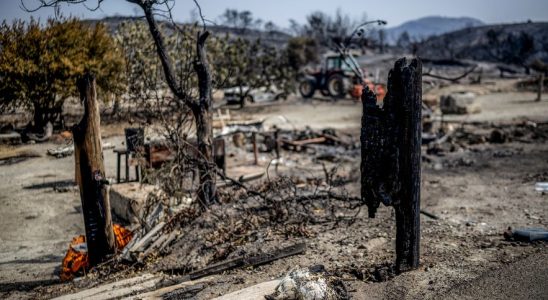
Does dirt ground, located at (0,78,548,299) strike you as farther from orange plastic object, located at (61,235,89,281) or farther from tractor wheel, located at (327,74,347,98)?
tractor wheel, located at (327,74,347,98)

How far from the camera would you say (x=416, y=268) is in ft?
13.3

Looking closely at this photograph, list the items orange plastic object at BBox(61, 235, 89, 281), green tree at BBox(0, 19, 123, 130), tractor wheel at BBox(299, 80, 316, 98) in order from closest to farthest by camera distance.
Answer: orange plastic object at BBox(61, 235, 89, 281) → green tree at BBox(0, 19, 123, 130) → tractor wheel at BBox(299, 80, 316, 98)

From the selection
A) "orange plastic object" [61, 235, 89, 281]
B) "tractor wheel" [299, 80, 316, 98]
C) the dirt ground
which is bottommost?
"orange plastic object" [61, 235, 89, 281]

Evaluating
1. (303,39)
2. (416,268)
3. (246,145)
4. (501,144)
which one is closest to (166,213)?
(416,268)

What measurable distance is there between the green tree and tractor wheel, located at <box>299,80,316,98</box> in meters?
10.2

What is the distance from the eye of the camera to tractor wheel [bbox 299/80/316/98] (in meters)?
22.6

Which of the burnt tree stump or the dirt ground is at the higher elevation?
the burnt tree stump

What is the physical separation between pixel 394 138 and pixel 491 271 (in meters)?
1.47

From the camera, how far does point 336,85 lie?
22094 millimetres

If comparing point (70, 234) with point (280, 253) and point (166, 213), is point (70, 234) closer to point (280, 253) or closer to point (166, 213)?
point (166, 213)

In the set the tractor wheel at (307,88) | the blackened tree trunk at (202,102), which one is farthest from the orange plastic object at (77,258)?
the tractor wheel at (307,88)

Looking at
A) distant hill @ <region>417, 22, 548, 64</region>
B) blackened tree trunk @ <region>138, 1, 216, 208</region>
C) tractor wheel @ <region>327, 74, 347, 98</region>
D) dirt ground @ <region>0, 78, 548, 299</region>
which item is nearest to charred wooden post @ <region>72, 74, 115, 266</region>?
dirt ground @ <region>0, 78, 548, 299</region>

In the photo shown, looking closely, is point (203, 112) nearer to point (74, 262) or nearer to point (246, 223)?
point (246, 223)

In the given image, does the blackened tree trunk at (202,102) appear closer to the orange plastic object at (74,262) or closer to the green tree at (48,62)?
the orange plastic object at (74,262)
